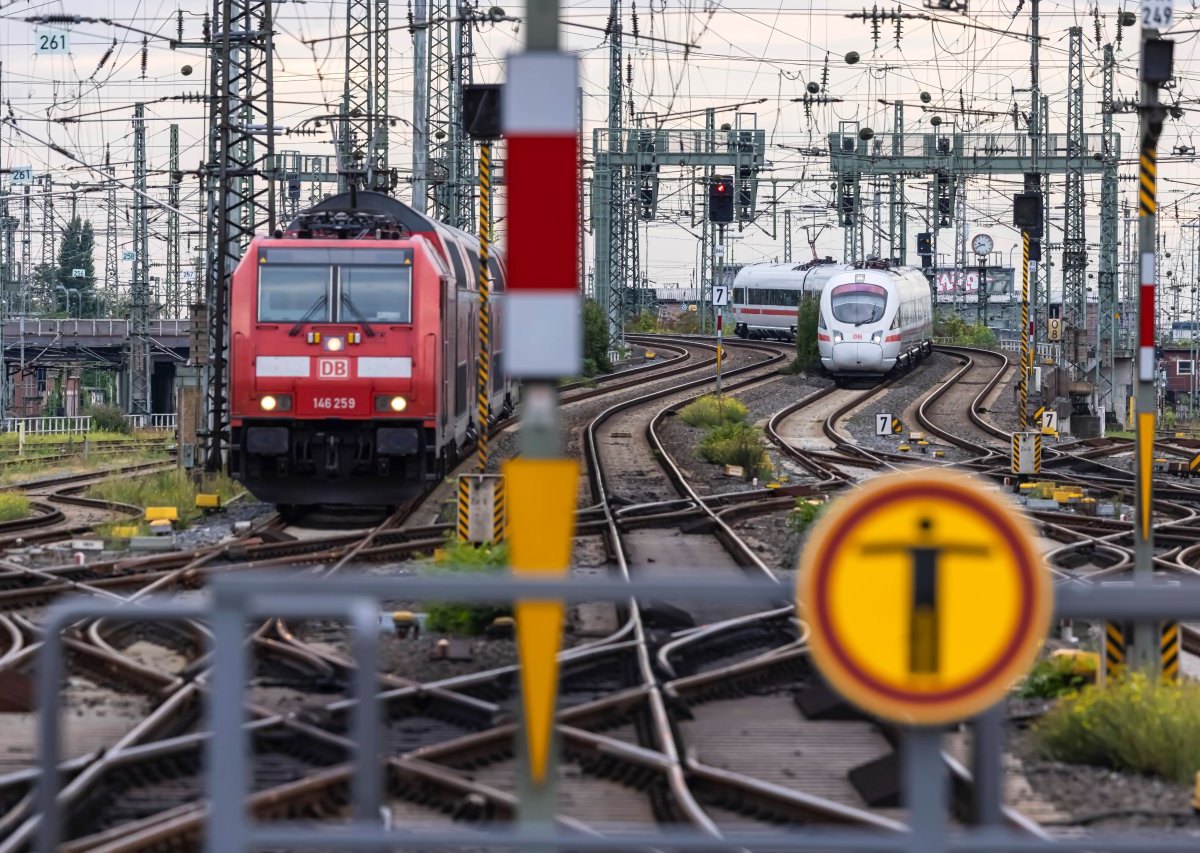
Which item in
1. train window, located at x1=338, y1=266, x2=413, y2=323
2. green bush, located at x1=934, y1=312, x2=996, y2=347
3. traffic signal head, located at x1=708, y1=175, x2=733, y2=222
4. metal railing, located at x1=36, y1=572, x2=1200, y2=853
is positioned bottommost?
metal railing, located at x1=36, y1=572, x2=1200, y2=853

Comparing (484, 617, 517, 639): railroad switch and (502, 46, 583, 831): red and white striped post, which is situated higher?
(502, 46, 583, 831): red and white striped post

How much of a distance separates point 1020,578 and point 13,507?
18648 mm

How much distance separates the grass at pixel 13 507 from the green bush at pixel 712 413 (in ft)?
47.8

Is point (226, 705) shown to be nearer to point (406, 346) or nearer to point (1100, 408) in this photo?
point (406, 346)

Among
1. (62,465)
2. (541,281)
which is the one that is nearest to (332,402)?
(62,465)

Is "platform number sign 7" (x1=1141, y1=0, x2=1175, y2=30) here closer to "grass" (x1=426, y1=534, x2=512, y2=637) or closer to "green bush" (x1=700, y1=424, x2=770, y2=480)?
"grass" (x1=426, y1=534, x2=512, y2=637)

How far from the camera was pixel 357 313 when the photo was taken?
19234mm

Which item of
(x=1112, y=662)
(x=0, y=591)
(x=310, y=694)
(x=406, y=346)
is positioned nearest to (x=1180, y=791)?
(x=1112, y=662)

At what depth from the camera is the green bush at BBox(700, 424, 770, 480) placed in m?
26.3

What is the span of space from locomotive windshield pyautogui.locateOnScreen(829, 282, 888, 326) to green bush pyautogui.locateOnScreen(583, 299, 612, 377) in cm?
655

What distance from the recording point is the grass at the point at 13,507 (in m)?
20.6

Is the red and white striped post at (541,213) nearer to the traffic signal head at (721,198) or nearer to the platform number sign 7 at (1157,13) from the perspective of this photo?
the platform number sign 7 at (1157,13)

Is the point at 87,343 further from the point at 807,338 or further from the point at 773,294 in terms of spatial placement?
the point at 807,338

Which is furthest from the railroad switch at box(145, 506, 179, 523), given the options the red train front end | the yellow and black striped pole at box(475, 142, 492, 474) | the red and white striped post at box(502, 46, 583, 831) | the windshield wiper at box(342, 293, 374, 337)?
the red and white striped post at box(502, 46, 583, 831)
